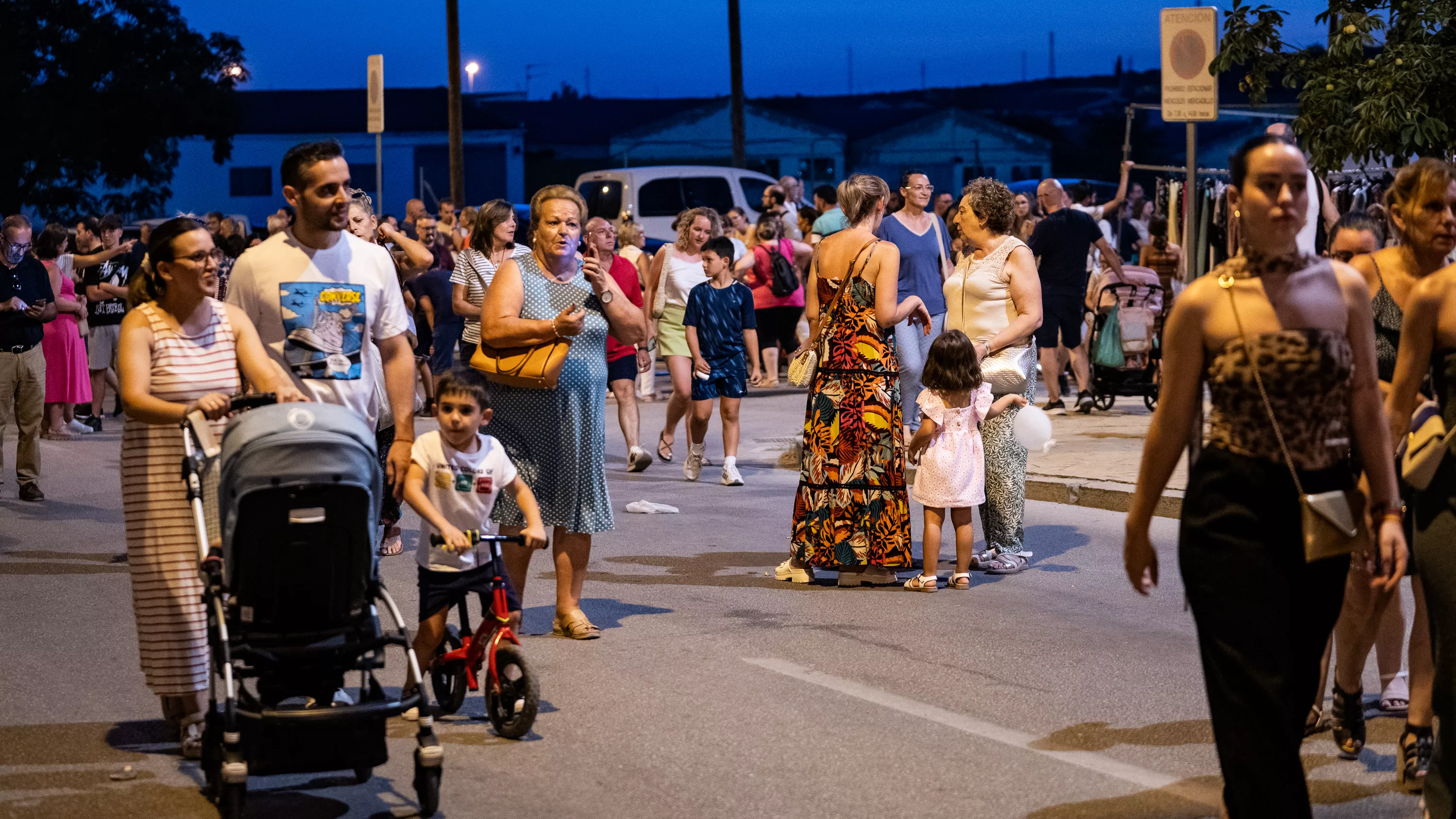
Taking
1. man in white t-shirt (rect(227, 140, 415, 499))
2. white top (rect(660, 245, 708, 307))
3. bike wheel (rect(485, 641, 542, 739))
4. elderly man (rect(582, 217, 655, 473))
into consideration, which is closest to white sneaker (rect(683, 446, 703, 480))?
elderly man (rect(582, 217, 655, 473))

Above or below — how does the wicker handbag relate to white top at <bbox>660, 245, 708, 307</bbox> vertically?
below

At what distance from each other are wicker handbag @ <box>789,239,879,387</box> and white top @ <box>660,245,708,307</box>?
598cm

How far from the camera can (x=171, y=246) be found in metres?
5.96

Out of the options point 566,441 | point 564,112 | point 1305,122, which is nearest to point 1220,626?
point 566,441

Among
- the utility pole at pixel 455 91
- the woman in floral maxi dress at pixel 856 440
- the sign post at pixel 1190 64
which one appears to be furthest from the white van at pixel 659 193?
the woman in floral maxi dress at pixel 856 440

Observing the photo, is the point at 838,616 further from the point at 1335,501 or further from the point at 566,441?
the point at 1335,501

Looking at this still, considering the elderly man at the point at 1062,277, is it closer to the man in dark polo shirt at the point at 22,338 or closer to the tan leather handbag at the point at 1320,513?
the man in dark polo shirt at the point at 22,338

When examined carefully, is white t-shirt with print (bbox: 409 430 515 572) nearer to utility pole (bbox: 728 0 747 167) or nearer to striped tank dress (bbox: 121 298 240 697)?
striped tank dress (bbox: 121 298 240 697)

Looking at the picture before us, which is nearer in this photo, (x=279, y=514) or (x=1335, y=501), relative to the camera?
(x=1335, y=501)

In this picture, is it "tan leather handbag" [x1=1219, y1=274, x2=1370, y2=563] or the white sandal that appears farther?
the white sandal

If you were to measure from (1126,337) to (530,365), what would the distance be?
408 inches

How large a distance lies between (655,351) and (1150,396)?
785cm

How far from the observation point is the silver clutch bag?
994cm

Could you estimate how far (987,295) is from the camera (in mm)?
10055
